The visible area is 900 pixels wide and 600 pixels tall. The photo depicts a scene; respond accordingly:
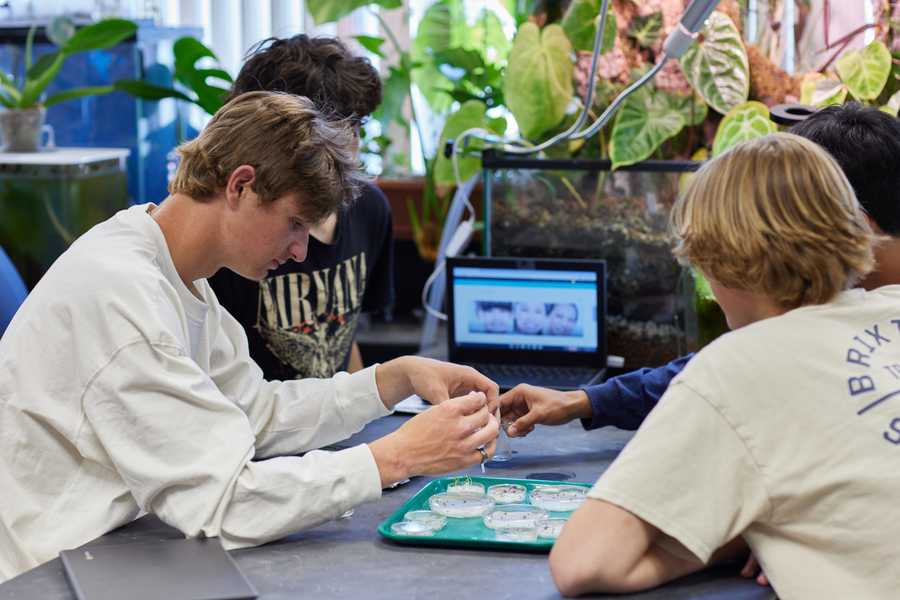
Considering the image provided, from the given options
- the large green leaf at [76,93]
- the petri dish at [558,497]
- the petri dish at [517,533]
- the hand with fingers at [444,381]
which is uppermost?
the large green leaf at [76,93]

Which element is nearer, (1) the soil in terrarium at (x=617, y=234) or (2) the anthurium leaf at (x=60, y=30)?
(1) the soil in terrarium at (x=617, y=234)

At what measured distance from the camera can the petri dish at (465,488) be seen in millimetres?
1478

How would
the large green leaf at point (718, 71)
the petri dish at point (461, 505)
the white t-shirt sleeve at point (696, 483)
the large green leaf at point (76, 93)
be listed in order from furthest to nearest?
the large green leaf at point (76, 93) < the large green leaf at point (718, 71) < the petri dish at point (461, 505) < the white t-shirt sleeve at point (696, 483)

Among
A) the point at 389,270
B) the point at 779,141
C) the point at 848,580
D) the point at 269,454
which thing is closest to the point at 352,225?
the point at 389,270

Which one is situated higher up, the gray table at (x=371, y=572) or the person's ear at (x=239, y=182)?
the person's ear at (x=239, y=182)

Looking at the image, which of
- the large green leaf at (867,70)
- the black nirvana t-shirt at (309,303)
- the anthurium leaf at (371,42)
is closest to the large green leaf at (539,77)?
the black nirvana t-shirt at (309,303)

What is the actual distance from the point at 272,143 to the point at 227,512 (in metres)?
Result: 0.44

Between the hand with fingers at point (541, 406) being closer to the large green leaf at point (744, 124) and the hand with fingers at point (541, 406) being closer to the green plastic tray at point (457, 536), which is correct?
the green plastic tray at point (457, 536)

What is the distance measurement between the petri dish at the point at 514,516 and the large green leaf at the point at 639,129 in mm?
1035

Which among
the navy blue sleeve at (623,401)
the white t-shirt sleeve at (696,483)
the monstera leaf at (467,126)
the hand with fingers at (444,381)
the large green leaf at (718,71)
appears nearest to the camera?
the white t-shirt sleeve at (696,483)

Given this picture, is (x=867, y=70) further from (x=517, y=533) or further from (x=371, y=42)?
(x=371, y=42)

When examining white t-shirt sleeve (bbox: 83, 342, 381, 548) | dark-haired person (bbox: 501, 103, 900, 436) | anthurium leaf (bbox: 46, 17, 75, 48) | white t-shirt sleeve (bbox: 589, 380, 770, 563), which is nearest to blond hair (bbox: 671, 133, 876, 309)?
white t-shirt sleeve (bbox: 589, 380, 770, 563)

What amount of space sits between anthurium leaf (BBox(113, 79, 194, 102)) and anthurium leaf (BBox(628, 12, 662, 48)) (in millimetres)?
1316

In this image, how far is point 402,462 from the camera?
4.54 ft
